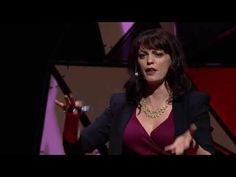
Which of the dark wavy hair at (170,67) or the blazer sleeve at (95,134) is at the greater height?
the dark wavy hair at (170,67)

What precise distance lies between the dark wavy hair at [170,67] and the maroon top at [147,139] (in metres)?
0.12

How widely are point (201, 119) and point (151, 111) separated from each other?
0.18 meters

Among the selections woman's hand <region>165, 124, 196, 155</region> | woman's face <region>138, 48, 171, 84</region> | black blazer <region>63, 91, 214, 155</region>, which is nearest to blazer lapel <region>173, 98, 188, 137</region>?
black blazer <region>63, 91, 214, 155</region>

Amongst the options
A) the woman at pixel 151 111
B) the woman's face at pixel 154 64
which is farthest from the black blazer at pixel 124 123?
the woman's face at pixel 154 64

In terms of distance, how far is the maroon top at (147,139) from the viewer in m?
1.63

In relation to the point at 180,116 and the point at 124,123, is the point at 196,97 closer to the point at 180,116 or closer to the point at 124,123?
the point at 180,116

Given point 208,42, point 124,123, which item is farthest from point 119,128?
point 208,42

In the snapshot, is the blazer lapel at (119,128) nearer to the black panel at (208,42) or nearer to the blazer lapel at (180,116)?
the blazer lapel at (180,116)

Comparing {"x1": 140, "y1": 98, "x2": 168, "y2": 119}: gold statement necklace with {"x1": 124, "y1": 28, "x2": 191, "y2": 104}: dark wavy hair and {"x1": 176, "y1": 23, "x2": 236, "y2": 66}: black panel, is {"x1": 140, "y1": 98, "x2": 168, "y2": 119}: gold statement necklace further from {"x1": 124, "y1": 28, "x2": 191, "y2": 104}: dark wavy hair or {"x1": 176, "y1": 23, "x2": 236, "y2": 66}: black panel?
{"x1": 176, "y1": 23, "x2": 236, "y2": 66}: black panel

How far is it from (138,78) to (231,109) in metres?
0.44

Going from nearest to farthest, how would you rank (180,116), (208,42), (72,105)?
(72,105) < (180,116) < (208,42)

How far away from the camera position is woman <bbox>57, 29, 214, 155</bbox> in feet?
5.34

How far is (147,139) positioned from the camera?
1.63 m

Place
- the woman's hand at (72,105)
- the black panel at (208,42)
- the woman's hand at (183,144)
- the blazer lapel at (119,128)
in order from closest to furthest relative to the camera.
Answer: the woman's hand at (183,144)
the woman's hand at (72,105)
the blazer lapel at (119,128)
the black panel at (208,42)
